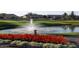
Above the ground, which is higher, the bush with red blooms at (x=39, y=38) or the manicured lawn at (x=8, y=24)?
the manicured lawn at (x=8, y=24)

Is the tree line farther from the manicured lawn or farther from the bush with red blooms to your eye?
the bush with red blooms

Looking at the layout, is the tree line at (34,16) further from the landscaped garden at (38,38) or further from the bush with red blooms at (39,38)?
the bush with red blooms at (39,38)

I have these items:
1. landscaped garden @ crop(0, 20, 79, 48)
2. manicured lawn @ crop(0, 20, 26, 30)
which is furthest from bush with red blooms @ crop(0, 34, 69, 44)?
manicured lawn @ crop(0, 20, 26, 30)

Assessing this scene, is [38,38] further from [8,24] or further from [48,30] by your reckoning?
[8,24]

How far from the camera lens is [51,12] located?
6.90ft

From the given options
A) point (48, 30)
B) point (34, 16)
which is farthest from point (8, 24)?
point (48, 30)

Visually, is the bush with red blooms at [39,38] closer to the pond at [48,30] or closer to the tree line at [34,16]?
the pond at [48,30]

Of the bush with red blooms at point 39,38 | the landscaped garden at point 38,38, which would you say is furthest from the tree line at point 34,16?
the bush with red blooms at point 39,38

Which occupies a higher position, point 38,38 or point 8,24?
point 8,24

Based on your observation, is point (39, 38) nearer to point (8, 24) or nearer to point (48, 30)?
point (48, 30)
